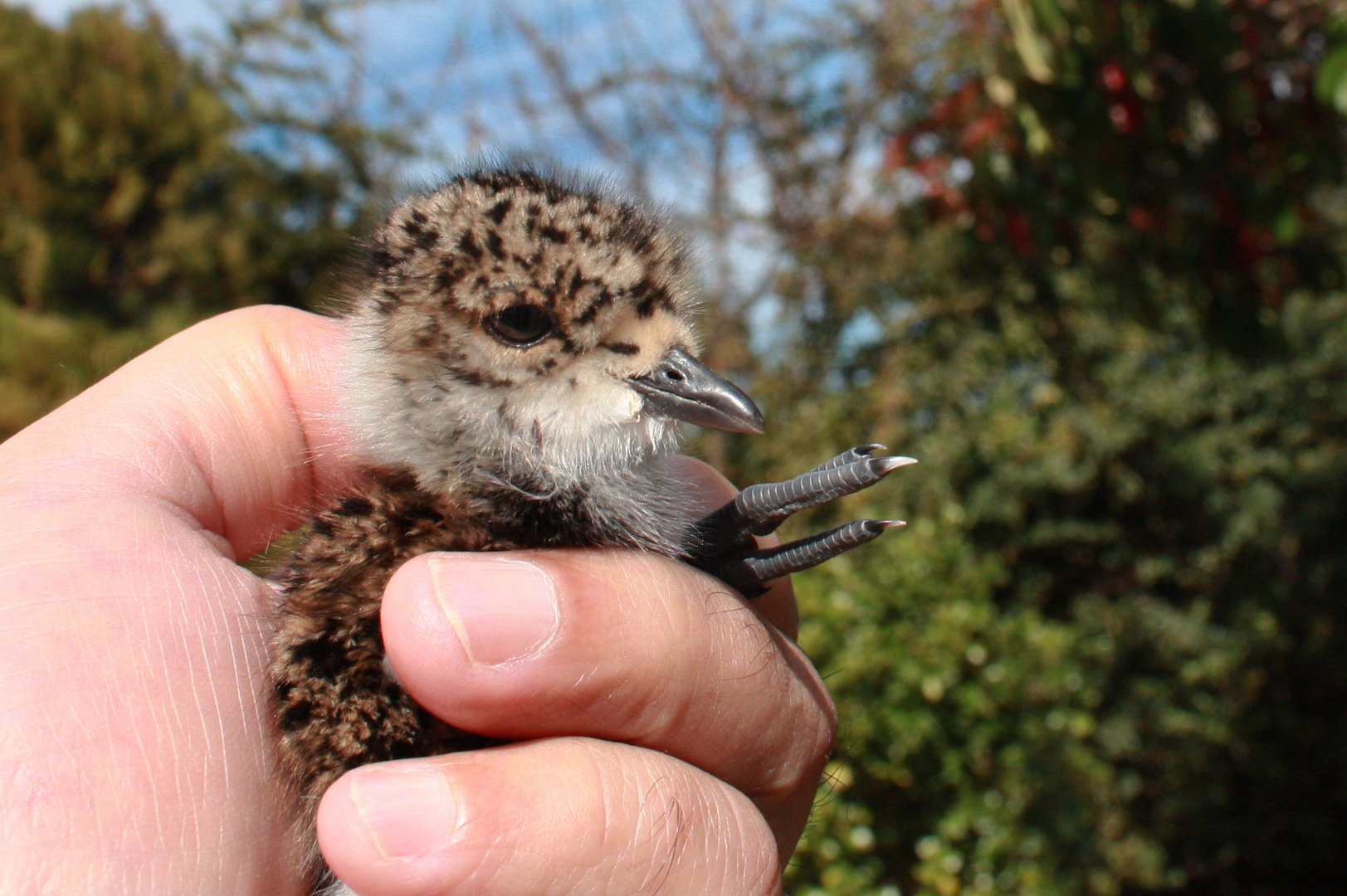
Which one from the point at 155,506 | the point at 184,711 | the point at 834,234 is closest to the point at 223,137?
the point at 155,506

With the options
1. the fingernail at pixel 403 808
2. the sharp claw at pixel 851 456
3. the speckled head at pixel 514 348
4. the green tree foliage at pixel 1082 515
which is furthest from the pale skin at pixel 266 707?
the green tree foliage at pixel 1082 515

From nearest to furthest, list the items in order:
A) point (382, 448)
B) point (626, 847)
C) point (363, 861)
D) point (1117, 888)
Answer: point (363, 861) → point (626, 847) → point (382, 448) → point (1117, 888)

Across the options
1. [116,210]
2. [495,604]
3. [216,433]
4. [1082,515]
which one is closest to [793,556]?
[495,604]

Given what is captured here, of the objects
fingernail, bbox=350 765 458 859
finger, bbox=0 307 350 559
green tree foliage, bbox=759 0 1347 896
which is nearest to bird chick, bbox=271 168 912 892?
fingernail, bbox=350 765 458 859

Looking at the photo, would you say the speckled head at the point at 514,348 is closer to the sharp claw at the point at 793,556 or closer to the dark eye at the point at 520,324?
the dark eye at the point at 520,324

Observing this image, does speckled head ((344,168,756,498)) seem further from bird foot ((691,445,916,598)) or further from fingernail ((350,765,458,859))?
fingernail ((350,765,458,859))

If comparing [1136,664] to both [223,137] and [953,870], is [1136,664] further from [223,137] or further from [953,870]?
[223,137]
